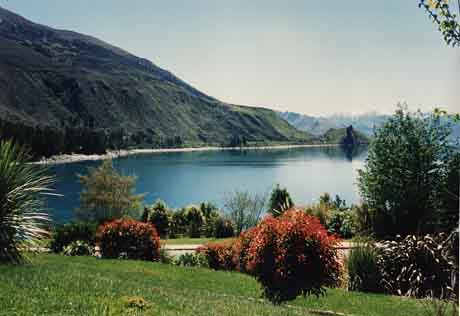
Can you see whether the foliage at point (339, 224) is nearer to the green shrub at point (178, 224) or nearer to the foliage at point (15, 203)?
the green shrub at point (178, 224)

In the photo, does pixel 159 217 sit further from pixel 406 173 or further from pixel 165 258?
pixel 406 173

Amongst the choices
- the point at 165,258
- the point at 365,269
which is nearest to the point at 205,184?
the point at 165,258

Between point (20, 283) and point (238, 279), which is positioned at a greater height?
point (20, 283)


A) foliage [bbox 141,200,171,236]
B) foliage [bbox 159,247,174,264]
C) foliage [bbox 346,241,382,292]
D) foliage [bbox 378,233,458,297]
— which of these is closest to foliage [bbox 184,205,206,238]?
foliage [bbox 141,200,171,236]

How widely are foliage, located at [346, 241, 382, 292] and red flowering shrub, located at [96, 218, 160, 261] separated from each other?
8.59 m

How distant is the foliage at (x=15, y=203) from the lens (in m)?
12.1

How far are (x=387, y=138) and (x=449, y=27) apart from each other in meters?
21.7

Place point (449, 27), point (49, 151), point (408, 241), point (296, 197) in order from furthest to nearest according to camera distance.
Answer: point (49, 151) → point (296, 197) → point (408, 241) → point (449, 27)

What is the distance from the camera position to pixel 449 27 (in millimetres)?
4539

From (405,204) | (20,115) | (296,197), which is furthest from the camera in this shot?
(20,115)

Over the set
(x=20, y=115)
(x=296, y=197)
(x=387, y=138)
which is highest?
(x=20, y=115)

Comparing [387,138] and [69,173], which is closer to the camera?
[387,138]

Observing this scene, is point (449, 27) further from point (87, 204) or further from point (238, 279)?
point (87, 204)

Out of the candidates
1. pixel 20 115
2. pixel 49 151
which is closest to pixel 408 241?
pixel 49 151
